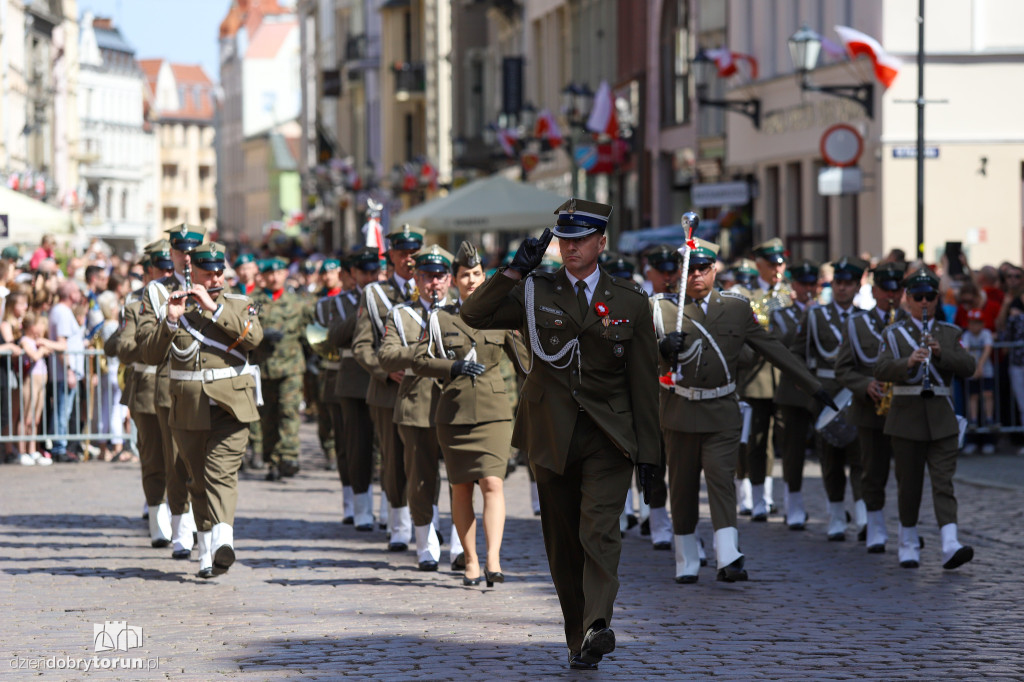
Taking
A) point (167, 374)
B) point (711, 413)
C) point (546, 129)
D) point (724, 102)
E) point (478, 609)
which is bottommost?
point (478, 609)

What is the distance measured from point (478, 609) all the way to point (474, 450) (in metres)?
0.97

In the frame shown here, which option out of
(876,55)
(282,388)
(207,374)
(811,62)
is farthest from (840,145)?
(207,374)

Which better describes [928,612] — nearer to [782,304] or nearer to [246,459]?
[782,304]

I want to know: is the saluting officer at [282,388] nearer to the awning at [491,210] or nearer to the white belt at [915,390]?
the awning at [491,210]

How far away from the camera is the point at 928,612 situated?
9.24 meters

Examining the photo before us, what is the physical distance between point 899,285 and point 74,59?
76.3 metres

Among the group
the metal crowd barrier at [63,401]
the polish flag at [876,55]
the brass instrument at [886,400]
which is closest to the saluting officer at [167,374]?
the brass instrument at [886,400]

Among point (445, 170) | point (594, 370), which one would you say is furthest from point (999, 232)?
point (445, 170)

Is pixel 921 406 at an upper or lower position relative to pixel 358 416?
upper

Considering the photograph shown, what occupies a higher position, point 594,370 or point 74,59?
point 74,59

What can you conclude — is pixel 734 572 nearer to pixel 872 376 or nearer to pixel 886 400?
pixel 886 400

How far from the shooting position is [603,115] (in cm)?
3388

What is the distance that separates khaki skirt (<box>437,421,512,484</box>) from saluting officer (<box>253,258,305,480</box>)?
19.8 ft

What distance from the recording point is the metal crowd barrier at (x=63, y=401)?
58.1 feet
